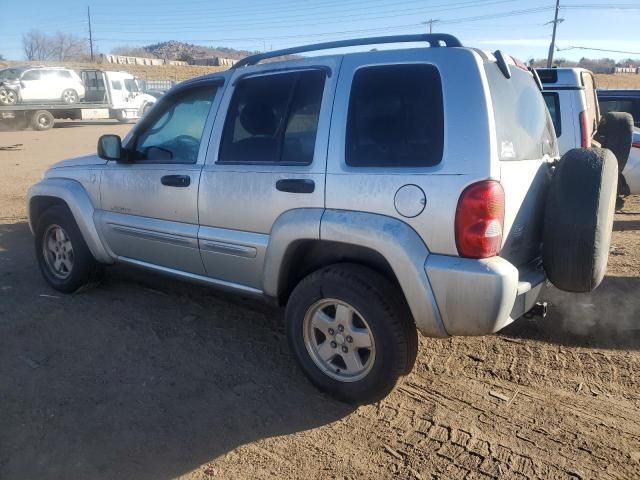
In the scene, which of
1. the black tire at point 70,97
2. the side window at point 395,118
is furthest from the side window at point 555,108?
the black tire at point 70,97

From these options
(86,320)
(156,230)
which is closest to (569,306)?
(156,230)

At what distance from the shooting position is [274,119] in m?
3.52

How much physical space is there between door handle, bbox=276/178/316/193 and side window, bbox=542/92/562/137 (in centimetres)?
406

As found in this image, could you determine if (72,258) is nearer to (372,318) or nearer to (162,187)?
(162,187)

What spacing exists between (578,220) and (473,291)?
0.73 meters

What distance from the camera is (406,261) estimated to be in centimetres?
282

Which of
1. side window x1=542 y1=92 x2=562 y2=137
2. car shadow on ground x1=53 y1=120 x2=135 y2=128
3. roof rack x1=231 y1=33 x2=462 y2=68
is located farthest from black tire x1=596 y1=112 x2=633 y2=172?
car shadow on ground x1=53 y1=120 x2=135 y2=128

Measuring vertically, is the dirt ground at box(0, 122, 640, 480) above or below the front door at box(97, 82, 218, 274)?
below

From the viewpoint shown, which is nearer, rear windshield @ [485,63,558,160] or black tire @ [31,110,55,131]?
rear windshield @ [485,63,558,160]

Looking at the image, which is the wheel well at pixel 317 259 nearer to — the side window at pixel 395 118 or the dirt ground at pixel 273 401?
the side window at pixel 395 118

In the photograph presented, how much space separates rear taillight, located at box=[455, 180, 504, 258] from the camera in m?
2.66

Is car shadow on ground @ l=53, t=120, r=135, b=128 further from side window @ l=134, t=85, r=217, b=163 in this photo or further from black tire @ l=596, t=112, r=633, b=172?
black tire @ l=596, t=112, r=633, b=172

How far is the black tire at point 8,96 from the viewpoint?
23.0m

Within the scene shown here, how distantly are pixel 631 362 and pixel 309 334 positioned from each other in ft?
7.09
